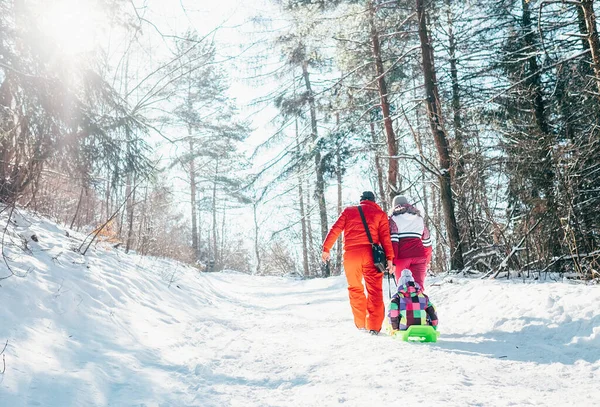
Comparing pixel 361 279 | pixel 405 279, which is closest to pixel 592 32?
pixel 405 279

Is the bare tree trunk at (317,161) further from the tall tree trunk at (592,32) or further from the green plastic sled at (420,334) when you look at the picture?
the green plastic sled at (420,334)

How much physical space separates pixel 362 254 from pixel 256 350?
1827mm

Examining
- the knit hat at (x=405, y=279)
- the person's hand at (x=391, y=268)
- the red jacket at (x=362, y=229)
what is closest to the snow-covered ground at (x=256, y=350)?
the knit hat at (x=405, y=279)

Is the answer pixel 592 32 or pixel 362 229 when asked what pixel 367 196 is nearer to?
pixel 362 229

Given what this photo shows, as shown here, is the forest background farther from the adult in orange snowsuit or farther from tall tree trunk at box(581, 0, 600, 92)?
the adult in orange snowsuit

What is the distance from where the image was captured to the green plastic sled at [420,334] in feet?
14.2

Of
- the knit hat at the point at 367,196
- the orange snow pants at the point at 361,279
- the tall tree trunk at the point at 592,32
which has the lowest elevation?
the orange snow pants at the point at 361,279

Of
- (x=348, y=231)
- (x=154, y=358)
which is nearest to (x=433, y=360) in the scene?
(x=348, y=231)

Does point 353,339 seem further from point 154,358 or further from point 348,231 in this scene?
point 154,358

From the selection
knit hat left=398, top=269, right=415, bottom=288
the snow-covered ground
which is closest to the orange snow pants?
the snow-covered ground

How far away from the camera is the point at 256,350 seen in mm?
4512

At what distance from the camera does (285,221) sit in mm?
25156

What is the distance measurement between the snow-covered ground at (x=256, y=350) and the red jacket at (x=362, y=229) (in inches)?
45.9

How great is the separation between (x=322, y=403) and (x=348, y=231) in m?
2.86
